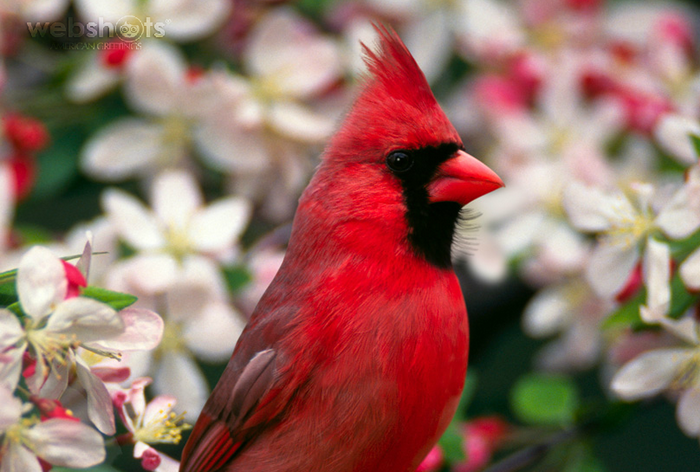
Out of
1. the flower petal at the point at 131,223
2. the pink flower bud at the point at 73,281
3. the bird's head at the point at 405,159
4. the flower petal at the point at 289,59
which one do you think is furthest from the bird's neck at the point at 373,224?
the flower petal at the point at 289,59

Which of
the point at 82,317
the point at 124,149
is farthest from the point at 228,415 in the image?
the point at 124,149

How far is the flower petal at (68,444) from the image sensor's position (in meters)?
0.53

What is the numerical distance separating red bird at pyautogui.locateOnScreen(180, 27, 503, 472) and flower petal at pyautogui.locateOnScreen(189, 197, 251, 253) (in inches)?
16.4

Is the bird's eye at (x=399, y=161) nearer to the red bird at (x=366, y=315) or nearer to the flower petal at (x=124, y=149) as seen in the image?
the red bird at (x=366, y=315)

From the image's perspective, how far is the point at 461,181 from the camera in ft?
2.40

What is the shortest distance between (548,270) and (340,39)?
0.75 metres

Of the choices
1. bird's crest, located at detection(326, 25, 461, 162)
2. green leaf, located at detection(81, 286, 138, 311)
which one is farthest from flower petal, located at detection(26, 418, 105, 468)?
bird's crest, located at detection(326, 25, 461, 162)

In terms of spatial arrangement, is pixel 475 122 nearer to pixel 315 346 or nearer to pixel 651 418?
pixel 651 418

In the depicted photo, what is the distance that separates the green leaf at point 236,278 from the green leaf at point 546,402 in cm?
53

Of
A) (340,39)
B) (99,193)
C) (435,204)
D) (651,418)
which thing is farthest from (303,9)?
(651,418)

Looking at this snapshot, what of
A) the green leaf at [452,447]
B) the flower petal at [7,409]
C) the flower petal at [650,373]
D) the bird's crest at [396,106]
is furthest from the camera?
the green leaf at [452,447]

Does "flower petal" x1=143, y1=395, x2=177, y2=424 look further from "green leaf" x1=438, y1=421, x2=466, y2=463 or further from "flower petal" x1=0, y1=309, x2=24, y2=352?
"green leaf" x1=438, y1=421, x2=466, y2=463

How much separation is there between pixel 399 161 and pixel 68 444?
422 mm

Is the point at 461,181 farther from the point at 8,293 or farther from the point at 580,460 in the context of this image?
the point at 580,460
